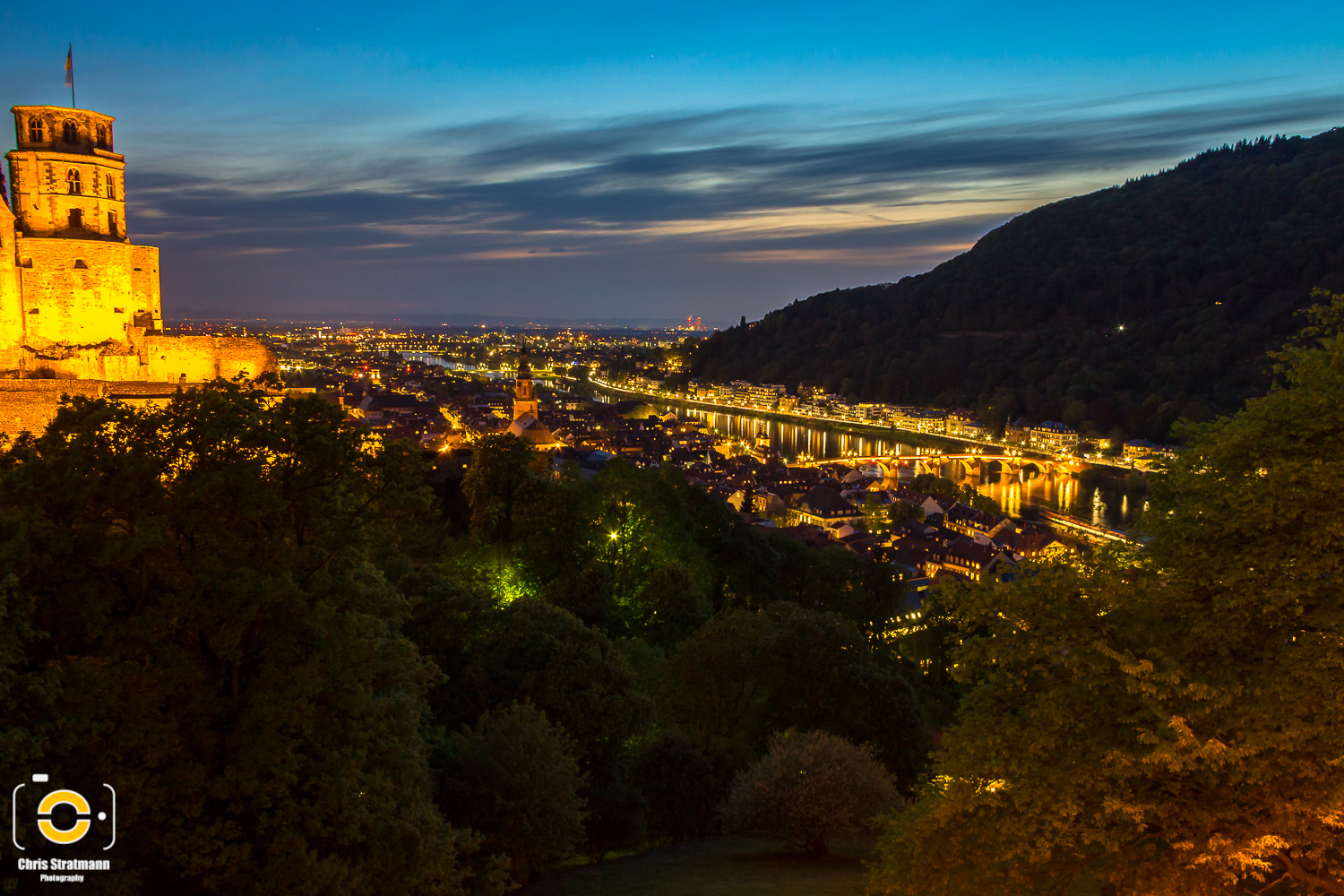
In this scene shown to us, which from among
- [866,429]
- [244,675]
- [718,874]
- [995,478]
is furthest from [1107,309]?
[244,675]

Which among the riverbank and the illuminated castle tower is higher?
the illuminated castle tower

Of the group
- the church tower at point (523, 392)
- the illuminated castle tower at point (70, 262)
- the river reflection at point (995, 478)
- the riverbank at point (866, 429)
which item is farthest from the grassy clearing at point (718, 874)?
the riverbank at point (866, 429)

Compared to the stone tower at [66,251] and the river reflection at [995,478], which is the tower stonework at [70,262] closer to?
the stone tower at [66,251]

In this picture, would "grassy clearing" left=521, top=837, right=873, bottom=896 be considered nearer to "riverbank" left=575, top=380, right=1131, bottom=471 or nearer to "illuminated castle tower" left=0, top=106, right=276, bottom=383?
"illuminated castle tower" left=0, top=106, right=276, bottom=383

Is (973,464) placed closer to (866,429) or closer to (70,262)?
(866,429)

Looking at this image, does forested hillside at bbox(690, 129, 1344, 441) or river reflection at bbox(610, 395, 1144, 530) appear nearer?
river reflection at bbox(610, 395, 1144, 530)

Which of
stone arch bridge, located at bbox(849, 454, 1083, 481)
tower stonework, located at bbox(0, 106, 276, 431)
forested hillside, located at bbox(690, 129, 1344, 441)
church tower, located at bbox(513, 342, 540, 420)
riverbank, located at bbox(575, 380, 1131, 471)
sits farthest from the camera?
forested hillside, located at bbox(690, 129, 1344, 441)

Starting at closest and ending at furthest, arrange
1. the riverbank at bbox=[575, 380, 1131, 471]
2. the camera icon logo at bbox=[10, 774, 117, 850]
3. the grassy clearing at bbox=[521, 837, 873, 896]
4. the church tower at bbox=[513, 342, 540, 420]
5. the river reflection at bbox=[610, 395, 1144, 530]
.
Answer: the camera icon logo at bbox=[10, 774, 117, 850] < the grassy clearing at bbox=[521, 837, 873, 896] < the church tower at bbox=[513, 342, 540, 420] < the river reflection at bbox=[610, 395, 1144, 530] < the riverbank at bbox=[575, 380, 1131, 471]

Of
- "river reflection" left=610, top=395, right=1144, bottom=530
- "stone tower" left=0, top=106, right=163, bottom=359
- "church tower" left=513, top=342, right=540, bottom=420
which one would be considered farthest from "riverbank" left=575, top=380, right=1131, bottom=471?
"stone tower" left=0, top=106, right=163, bottom=359
